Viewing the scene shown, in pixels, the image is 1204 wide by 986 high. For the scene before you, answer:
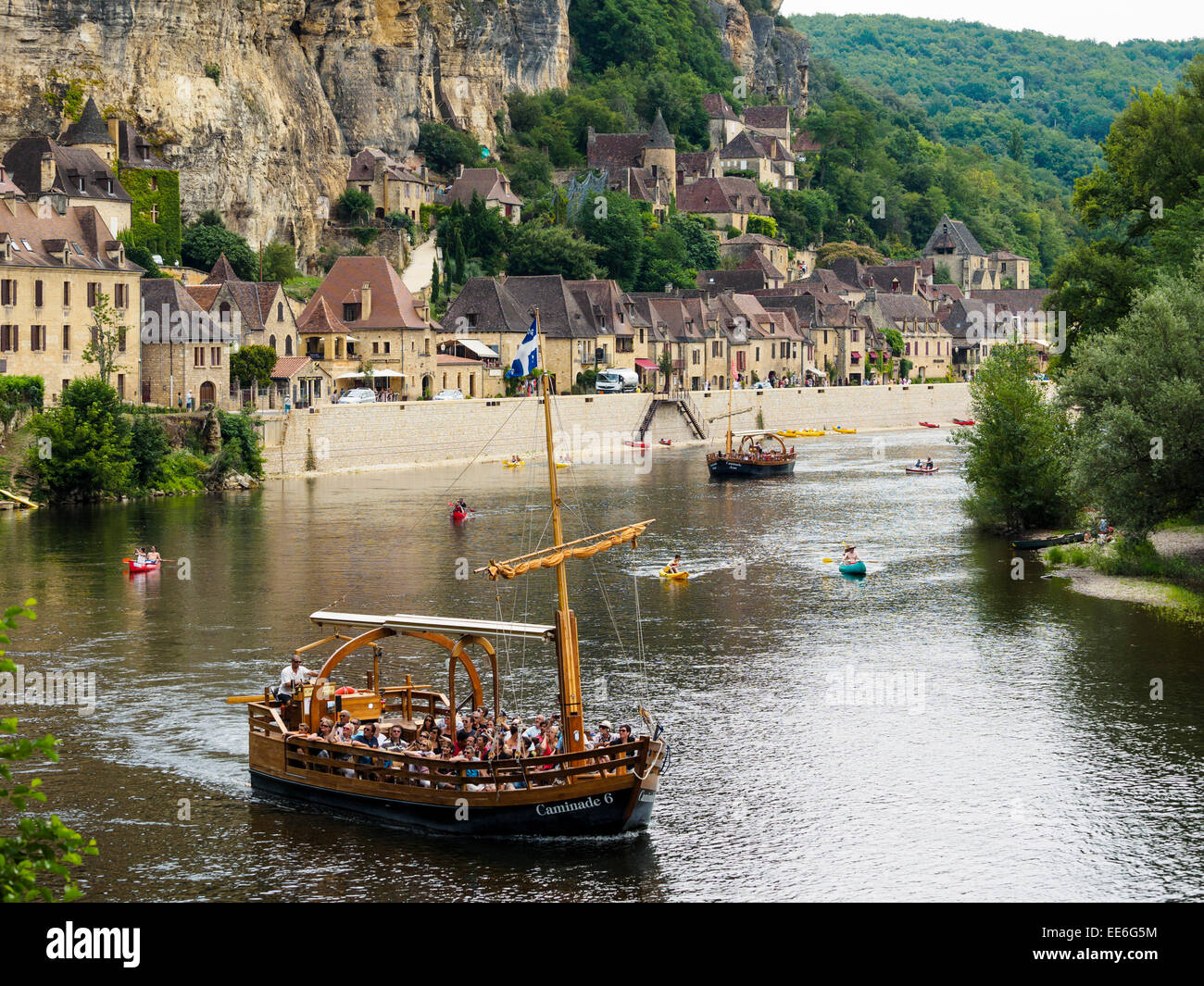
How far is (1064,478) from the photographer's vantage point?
197 feet

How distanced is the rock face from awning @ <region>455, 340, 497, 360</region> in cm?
1719

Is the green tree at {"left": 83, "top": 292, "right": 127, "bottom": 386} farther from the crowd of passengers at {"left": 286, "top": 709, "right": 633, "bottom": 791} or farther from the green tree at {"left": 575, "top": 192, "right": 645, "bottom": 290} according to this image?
the green tree at {"left": 575, "top": 192, "right": 645, "bottom": 290}

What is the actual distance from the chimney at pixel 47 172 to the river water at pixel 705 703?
25791 millimetres

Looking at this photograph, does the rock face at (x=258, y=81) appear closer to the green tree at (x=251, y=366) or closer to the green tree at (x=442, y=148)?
the green tree at (x=442, y=148)

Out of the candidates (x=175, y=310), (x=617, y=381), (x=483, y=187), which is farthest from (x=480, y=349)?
(x=483, y=187)

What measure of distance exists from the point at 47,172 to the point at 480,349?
3525 centimetres

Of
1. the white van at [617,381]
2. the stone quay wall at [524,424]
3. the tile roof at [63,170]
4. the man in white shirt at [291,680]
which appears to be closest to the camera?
the man in white shirt at [291,680]

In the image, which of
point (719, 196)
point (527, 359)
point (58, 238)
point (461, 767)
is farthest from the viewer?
point (719, 196)

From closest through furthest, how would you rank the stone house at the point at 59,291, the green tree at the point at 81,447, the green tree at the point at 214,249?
the green tree at the point at 81,447, the stone house at the point at 59,291, the green tree at the point at 214,249

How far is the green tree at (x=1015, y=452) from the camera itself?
203 ft

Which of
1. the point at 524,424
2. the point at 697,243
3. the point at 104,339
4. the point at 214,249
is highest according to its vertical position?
the point at 697,243

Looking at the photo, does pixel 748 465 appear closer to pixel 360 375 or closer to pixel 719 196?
pixel 360 375

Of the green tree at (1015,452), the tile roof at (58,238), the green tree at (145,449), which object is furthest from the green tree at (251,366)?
the green tree at (1015,452)

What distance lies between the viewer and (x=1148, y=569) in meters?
51.9
